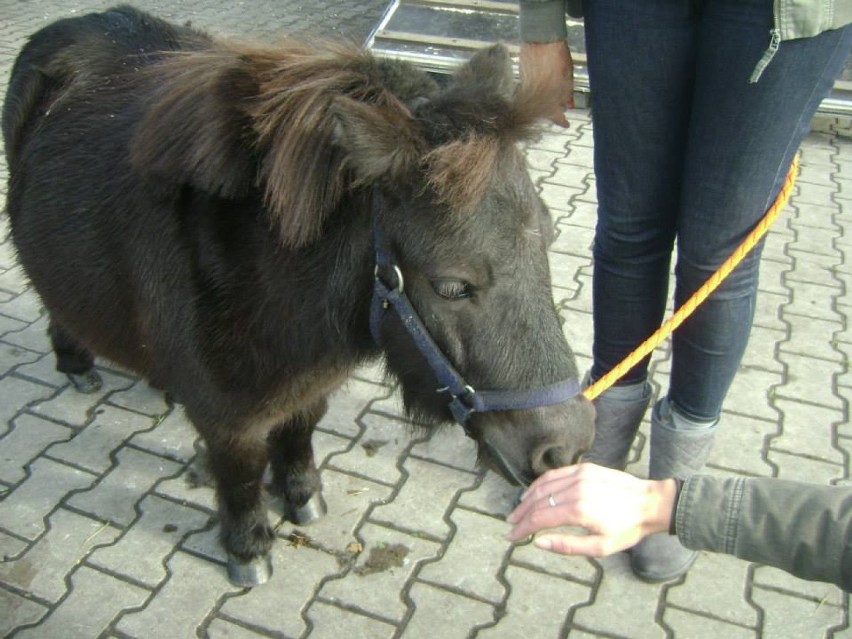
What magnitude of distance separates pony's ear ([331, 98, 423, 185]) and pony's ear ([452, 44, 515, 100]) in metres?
0.30

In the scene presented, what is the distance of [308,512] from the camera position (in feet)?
9.86

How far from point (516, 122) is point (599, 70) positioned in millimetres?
638

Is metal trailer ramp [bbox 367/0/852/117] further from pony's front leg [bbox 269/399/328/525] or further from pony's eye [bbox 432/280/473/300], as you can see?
pony's eye [bbox 432/280/473/300]

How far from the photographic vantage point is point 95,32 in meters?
2.86

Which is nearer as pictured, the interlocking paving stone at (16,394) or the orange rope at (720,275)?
the orange rope at (720,275)

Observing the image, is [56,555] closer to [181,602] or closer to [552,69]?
[181,602]

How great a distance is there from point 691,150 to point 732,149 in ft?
0.45

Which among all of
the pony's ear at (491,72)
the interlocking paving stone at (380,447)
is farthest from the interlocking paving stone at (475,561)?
the pony's ear at (491,72)

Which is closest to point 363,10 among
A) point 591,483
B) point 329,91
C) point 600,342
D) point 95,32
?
point 95,32

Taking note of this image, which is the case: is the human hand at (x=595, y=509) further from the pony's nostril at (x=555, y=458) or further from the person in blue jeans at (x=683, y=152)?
the person in blue jeans at (x=683, y=152)

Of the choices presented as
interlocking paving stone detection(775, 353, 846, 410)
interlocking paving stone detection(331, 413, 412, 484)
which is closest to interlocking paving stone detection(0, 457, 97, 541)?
interlocking paving stone detection(331, 413, 412, 484)

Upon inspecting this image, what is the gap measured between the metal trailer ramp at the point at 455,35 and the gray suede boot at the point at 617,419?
388 centimetres

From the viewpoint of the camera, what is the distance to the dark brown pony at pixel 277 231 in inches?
70.1

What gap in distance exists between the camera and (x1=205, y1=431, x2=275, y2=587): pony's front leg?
2684mm
